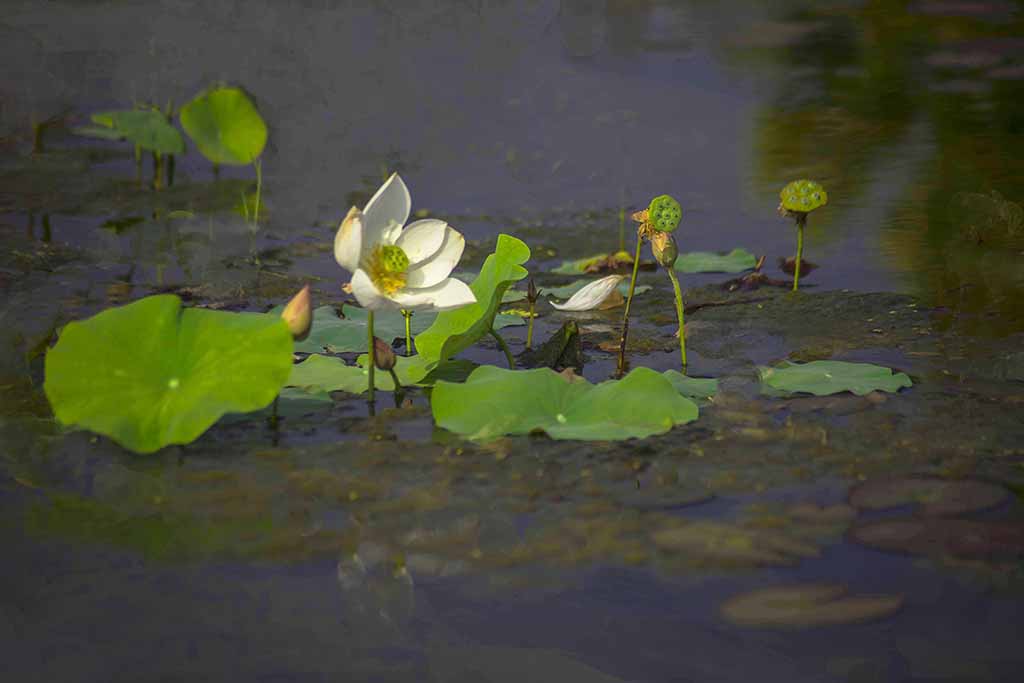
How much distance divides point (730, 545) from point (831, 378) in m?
0.47

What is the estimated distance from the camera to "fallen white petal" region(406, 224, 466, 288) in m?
1.42

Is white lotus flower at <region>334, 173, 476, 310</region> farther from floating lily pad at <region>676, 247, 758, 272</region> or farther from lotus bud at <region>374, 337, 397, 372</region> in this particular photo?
Answer: floating lily pad at <region>676, 247, 758, 272</region>

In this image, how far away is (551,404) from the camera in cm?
138

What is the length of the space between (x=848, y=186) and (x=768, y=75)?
1.03 metres

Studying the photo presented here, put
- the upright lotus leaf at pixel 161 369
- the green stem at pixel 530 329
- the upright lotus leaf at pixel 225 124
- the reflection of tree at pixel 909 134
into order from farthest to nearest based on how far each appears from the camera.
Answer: the upright lotus leaf at pixel 225 124 < the reflection of tree at pixel 909 134 < the green stem at pixel 530 329 < the upright lotus leaf at pixel 161 369

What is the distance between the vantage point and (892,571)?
109 cm

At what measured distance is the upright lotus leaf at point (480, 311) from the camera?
1.50 metres

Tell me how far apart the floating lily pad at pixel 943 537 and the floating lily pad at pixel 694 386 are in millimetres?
375

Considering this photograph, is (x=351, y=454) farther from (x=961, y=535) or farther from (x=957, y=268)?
(x=957, y=268)

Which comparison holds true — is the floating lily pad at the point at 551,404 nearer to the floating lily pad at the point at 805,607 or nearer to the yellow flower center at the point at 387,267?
the yellow flower center at the point at 387,267

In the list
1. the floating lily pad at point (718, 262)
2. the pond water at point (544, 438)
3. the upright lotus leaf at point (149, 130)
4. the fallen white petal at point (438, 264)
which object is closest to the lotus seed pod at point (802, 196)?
the pond water at point (544, 438)

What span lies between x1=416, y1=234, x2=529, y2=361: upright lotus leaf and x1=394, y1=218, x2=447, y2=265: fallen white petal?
0.26 feet

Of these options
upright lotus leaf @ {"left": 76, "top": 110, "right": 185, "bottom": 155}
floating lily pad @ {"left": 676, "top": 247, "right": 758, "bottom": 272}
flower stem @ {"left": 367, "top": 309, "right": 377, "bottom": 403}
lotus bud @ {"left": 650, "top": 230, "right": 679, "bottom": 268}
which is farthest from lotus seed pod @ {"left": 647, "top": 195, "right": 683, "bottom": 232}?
upright lotus leaf @ {"left": 76, "top": 110, "right": 185, "bottom": 155}

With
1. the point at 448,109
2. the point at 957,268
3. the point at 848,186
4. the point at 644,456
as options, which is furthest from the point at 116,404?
the point at 448,109
